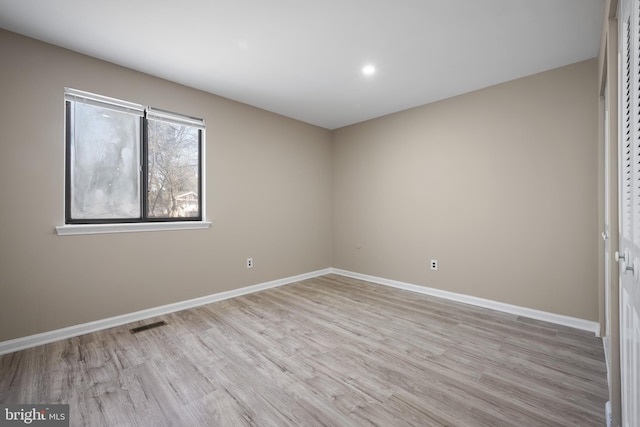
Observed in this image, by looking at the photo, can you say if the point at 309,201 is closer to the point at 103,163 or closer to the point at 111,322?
the point at 103,163

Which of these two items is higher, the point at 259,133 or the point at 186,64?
the point at 186,64

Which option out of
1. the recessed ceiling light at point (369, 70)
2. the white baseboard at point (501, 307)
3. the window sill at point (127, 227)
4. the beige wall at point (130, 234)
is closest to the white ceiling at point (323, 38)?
the recessed ceiling light at point (369, 70)

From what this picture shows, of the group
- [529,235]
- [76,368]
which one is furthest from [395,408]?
[529,235]

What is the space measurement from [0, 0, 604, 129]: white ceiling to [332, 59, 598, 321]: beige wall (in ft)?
1.30

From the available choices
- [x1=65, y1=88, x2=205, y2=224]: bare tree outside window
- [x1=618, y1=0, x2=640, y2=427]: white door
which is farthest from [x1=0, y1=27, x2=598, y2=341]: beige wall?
[x1=618, y1=0, x2=640, y2=427]: white door

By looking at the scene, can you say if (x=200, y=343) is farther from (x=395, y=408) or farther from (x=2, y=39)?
(x=2, y=39)

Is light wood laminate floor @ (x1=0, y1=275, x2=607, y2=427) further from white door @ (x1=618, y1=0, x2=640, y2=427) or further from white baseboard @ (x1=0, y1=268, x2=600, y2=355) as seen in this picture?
white door @ (x1=618, y1=0, x2=640, y2=427)

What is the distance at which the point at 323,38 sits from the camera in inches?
93.6

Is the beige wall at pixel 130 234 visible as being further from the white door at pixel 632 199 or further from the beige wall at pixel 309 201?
the white door at pixel 632 199

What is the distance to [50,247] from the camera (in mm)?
2445

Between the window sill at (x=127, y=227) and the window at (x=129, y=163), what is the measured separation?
10 cm

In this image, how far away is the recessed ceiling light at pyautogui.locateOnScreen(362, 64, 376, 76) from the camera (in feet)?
9.33

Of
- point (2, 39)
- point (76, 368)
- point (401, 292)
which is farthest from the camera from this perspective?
point (401, 292)

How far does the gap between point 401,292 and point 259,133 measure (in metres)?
2.97
